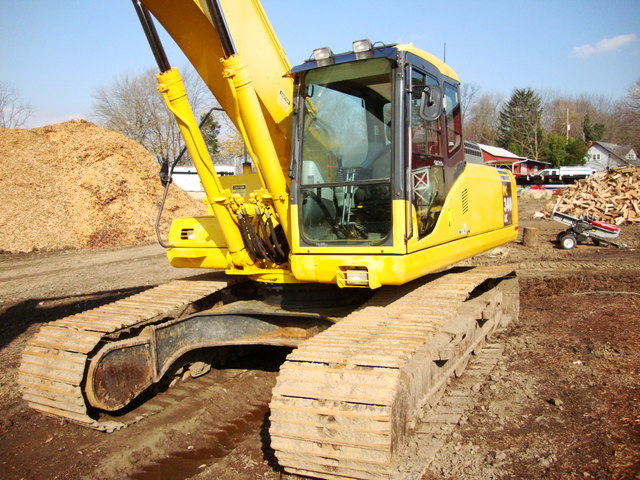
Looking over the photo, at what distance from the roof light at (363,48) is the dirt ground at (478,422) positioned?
2.85 meters

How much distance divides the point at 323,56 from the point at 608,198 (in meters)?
19.0

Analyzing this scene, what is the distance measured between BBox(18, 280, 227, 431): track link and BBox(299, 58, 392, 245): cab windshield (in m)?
1.61

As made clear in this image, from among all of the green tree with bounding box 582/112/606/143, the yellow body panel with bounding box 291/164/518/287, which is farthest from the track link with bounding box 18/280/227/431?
the green tree with bounding box 582/112/606/143

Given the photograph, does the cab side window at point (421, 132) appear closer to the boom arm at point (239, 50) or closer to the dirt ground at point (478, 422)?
the boom arm at point (239, 50)

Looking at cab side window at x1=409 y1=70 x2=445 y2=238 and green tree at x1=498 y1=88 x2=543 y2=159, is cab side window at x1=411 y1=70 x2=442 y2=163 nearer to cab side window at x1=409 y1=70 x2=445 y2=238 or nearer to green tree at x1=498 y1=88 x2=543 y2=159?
cab side window at x1=409 y1=70 x2=445 y2=238

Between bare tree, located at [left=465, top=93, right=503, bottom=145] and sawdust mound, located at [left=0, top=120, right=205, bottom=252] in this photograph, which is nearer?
sawdust mound, located at [left=0, top=120, right=205, bottom=252]

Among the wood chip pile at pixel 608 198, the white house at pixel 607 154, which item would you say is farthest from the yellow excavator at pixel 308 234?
the white house at pixel 607 154

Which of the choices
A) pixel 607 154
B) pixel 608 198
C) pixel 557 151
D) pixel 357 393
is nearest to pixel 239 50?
pixel 357 393

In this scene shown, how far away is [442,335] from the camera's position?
4508mm

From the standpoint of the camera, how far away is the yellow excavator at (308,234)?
4.19m

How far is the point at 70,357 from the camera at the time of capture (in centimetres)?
425

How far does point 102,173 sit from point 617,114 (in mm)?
86521

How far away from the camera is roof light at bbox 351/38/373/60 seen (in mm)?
4293

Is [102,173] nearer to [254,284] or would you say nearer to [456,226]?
[254,284]
